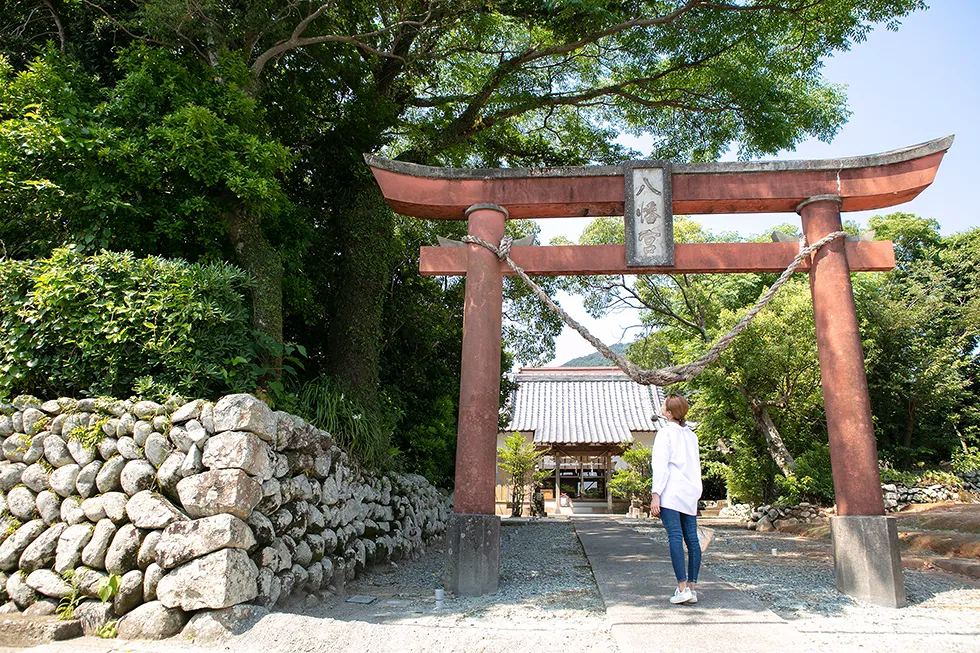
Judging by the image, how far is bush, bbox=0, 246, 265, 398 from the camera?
479 cm

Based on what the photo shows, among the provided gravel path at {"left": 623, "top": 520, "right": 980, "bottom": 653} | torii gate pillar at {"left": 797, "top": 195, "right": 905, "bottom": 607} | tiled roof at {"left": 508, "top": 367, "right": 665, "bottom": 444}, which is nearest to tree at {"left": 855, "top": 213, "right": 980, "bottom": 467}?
tiled roof at {"left": 508, "top": 367, "right": 665, "bottom": 444}

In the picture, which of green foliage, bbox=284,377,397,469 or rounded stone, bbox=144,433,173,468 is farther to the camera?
green foliage, bbox=284,377,397,469

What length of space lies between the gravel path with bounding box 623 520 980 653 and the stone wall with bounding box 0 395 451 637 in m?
3.81

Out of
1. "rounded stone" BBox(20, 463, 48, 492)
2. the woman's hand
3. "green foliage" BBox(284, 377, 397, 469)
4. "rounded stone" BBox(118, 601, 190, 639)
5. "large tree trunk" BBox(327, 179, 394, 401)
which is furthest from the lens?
"large tree trunk" BBox(327, 179, 394, 401)

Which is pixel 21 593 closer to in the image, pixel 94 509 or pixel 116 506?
pixel 94 509

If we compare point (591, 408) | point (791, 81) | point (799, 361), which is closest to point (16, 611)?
point (791, 81)

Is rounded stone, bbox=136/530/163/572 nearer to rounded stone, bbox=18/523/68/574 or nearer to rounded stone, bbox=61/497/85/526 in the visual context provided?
rounded stone, bbox=61/497/85/526

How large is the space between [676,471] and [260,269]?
435cm

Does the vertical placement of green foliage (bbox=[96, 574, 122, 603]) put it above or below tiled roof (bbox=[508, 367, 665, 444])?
below

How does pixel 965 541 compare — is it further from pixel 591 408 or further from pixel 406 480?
pixel 591 408

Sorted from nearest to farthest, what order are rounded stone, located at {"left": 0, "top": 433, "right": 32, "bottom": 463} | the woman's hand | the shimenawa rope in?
the woman's hand, rounded stone, located at {"left": 0, "top": 433, "right": 32, "bottom": 463}, the shimenawa rope

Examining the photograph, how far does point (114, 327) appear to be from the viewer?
4.75 meters

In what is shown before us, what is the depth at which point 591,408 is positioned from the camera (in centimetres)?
2241

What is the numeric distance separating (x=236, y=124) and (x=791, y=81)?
7.97m
